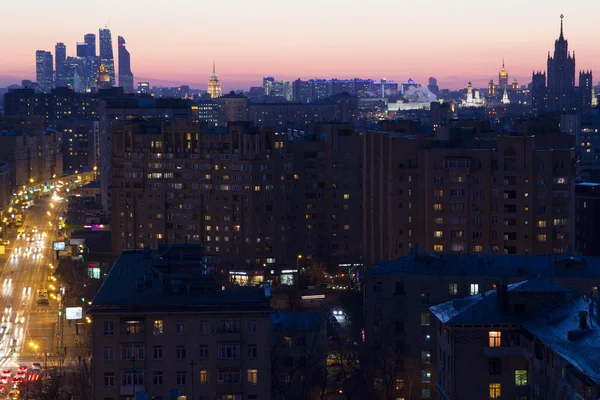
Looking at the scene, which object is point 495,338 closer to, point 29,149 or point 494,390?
point 494,390

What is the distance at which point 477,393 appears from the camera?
81.7 ft

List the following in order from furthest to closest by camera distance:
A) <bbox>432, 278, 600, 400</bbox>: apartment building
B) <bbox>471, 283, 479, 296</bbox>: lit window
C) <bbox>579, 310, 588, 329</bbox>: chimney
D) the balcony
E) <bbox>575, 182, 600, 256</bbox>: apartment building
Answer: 1. <bbox>575, 182, 600, 256</bbox>: apartment building
2. <bbox>471, 283, 479, 296</bbox>: lit window
3. the balcony
4. <bbox>432, 278, 600, 400</bbox>: apartment building
5. <bbox>579, 310, 588, 329</bbox>: chimney

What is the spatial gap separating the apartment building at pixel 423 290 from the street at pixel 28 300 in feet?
Result: 31.2

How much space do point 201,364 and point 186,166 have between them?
34859 millimetres

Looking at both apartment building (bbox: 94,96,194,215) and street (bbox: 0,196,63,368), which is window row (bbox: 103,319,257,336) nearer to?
street (bbox: 0,196,63,368)

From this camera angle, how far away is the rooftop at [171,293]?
25.2m

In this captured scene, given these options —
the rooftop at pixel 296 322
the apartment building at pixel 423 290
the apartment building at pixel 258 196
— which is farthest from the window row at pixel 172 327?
the apartment building at pixel 258 196

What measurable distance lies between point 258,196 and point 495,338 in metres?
33.7

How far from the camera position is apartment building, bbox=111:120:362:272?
57.7m

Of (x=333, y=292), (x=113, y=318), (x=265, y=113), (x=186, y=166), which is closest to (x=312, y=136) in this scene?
(x=186, y=166)

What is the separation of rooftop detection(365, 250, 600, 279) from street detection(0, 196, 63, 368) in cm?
1010

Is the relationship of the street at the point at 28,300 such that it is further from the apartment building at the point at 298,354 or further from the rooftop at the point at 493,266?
the rooftop at the point at 493,266

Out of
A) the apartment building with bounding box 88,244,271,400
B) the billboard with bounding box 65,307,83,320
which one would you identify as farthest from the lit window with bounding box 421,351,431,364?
the billboard with bounding box 65,307,83,320

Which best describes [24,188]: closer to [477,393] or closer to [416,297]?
[416,297]
